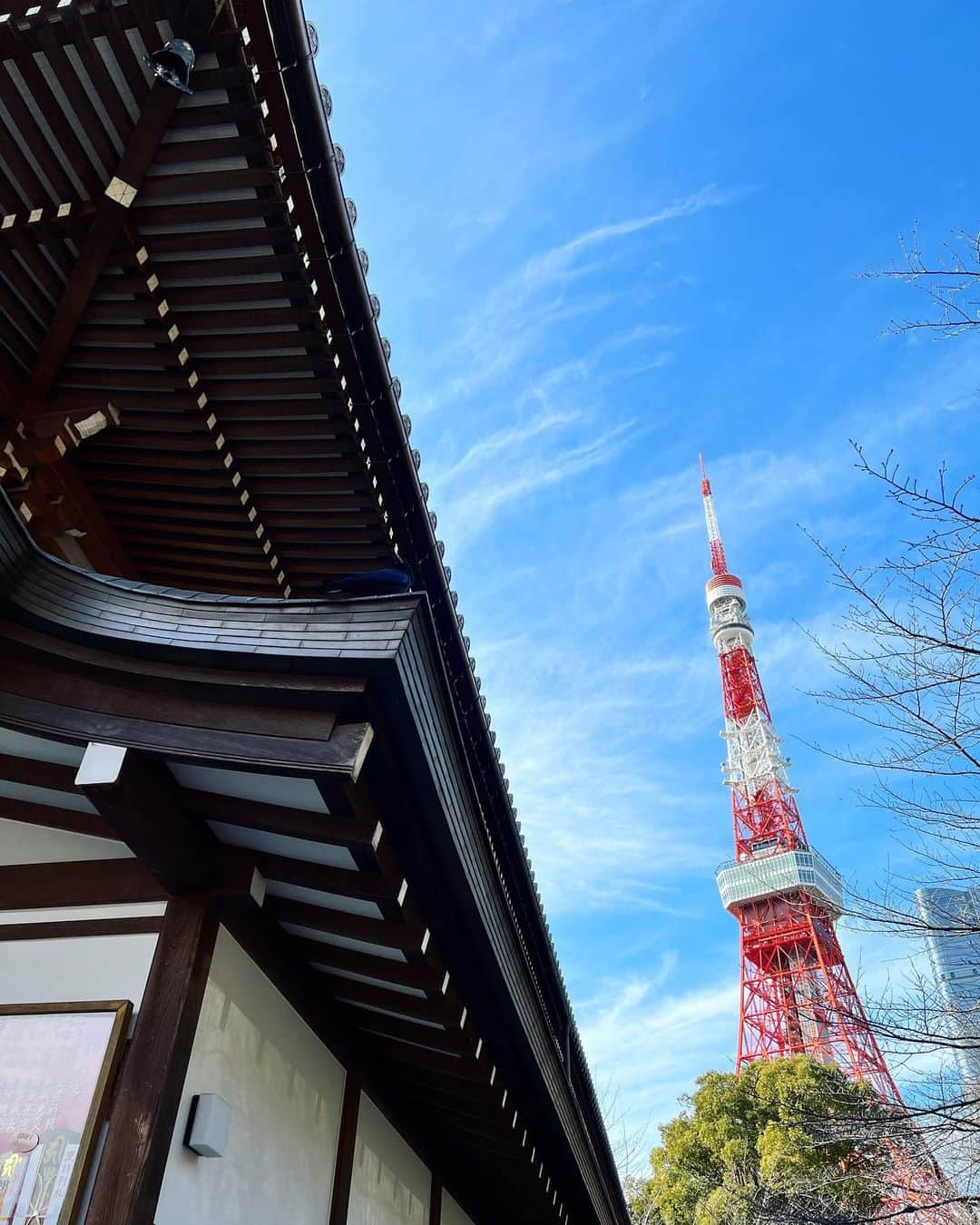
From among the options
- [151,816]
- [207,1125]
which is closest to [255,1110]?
[207,1125]

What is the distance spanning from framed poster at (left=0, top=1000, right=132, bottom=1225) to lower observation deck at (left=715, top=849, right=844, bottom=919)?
1482 inches

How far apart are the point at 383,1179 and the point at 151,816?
3.28m

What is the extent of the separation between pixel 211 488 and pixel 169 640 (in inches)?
103

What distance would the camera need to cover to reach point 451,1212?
6.39 meters

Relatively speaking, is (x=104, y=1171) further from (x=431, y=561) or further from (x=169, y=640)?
(x=431, y=561)

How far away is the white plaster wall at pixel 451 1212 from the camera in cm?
618

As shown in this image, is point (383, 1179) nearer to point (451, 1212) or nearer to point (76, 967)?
point (451, 1212)

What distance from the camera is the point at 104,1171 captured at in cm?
261

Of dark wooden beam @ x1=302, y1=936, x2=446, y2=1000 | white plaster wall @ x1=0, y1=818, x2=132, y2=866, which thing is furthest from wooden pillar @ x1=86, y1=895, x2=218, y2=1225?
dark wooden beam @ x1=302, y1=936, x2=446, y2=1000

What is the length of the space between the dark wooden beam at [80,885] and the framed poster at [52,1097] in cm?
39

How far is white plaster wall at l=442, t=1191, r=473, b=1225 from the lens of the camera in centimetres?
618

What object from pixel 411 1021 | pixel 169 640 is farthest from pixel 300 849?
pixel 411 1021

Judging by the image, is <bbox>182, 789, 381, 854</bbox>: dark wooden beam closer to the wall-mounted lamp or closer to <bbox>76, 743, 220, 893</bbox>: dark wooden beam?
<bbox>76, 743, 220, 893</bbox>: dark wooden beam

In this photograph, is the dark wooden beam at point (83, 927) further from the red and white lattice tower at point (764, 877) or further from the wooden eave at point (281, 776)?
the red and white lattice tower at point (764, 877)
